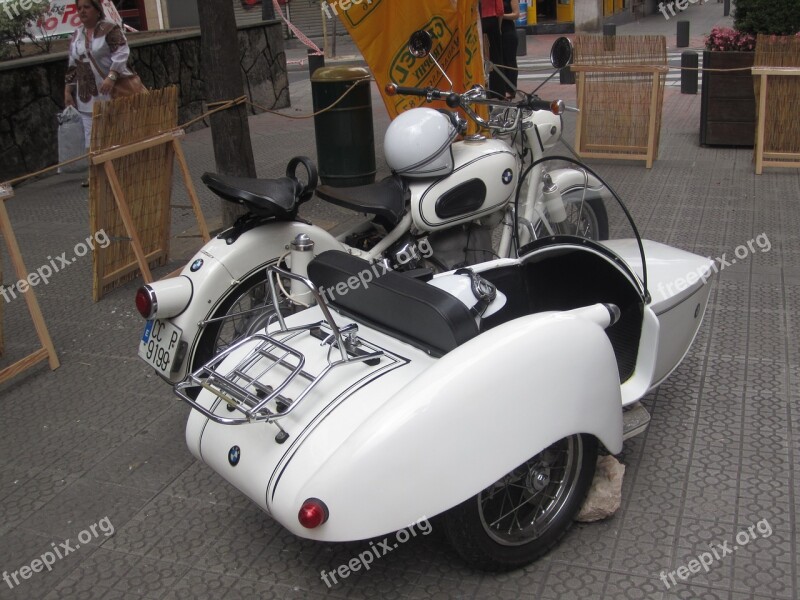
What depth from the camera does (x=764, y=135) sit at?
26.4ft

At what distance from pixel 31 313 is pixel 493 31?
24.1 feet

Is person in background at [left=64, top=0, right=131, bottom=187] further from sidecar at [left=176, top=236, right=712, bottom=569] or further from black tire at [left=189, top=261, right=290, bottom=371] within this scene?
sidecar at [left=176, top=236, right=712, bottom=569]

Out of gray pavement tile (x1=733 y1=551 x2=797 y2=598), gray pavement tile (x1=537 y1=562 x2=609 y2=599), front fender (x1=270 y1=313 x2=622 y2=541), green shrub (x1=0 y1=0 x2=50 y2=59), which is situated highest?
green shrub (x1=0 y1=0 x2=50 y2=59)

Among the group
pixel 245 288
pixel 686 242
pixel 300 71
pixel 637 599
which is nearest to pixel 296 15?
pixel 300 71

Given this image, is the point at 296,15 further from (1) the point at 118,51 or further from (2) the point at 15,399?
(2) the point at 15,399

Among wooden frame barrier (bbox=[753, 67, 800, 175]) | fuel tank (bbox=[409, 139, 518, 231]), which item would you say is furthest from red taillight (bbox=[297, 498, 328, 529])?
wooden frame barrier (bbox=[753, 67, 800, 175])

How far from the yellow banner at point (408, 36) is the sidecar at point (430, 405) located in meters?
4.07

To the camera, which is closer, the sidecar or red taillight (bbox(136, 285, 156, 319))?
the sidecar

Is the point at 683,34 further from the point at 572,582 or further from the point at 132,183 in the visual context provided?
the point at 572,582

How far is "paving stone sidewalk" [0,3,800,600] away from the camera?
9.73 feet

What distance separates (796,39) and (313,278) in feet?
20.1

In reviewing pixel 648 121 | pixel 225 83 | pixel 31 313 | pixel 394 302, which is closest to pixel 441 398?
pixel 394 302

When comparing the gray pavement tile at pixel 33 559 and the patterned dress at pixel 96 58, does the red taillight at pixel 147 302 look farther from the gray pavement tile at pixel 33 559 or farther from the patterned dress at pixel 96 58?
the patterned dress at pixel 96 58

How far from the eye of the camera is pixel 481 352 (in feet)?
8.88
